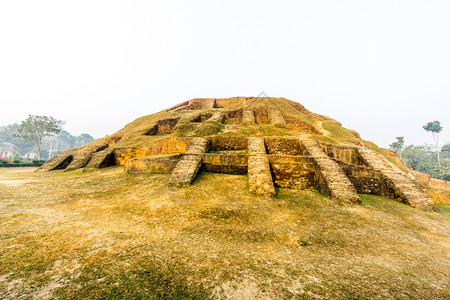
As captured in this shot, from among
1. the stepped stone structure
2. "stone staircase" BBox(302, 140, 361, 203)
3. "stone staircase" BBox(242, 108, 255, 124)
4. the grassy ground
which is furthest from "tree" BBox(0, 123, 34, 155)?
"stone staircase" BBox(302, 140, 361, 203)

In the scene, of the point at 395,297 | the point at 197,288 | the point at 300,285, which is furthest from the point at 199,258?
the point at 395,297

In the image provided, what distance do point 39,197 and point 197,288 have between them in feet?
18.5

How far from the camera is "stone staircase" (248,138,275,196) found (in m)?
5.10

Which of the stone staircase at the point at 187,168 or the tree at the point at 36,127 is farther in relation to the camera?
the tree at the point at 36,127

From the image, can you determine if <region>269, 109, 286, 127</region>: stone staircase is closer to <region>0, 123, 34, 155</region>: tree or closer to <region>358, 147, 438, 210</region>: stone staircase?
<region>358, 147, 438, 210</region>: stone staircase

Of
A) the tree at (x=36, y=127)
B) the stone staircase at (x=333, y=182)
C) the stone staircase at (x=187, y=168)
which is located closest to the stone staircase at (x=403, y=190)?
the stone staircase at (x=333, y=182)

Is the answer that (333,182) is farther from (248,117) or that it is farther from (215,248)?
(248,117)

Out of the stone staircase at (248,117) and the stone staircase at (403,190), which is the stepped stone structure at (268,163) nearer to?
the stone staircase at (403,190)

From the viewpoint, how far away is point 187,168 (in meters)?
6.28

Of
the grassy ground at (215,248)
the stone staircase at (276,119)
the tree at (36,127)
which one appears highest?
the tree at (36,127)

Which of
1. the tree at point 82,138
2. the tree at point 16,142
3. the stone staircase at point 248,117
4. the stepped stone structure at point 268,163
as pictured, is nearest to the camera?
the stepped stone structure at point 268,163

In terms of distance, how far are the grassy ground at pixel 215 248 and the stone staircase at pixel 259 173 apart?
39 cm

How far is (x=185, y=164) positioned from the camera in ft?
21.4

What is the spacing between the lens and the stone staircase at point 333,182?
4.82 metres
